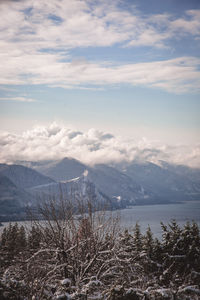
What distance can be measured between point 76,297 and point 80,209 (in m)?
6.47

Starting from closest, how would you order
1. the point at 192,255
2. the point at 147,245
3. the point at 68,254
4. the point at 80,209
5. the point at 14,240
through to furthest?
the point at 68,254
the point at 80,209
the point at 192,255
the point at 147,245
the point at 14,240

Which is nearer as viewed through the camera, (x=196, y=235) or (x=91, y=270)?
(x=91, y=270)

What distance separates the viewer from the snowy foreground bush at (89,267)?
1057 cm

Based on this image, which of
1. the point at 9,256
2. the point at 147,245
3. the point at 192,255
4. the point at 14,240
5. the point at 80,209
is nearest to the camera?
the point at 80,209

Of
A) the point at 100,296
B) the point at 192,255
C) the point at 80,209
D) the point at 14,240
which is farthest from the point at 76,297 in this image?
the point at 14,240

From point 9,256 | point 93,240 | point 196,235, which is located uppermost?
point 93,240

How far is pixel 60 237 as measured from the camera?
14.2 m

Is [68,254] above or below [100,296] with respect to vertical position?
above

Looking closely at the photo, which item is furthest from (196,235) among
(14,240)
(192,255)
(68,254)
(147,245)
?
(14,240)

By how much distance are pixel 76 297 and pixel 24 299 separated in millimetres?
1689

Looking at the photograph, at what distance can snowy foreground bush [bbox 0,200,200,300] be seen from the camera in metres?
10.6

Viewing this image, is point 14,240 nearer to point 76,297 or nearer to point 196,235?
point 196,235

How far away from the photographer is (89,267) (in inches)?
551

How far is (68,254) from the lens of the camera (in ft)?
46.1
